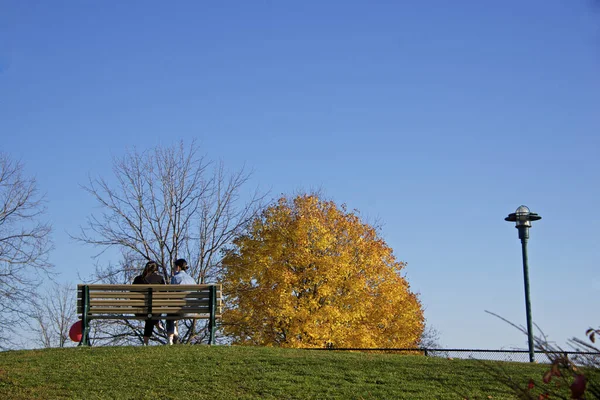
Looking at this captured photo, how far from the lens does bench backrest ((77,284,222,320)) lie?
51.0 feet

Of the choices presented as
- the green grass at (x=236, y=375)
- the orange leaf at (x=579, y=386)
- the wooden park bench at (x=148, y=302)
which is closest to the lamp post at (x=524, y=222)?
the green grass at (x=236, y=375)

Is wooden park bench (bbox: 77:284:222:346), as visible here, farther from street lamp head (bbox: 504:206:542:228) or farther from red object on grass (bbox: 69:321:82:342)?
street lamp head (bbox: 504:206:542:228)

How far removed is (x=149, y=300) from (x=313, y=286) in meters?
18.8

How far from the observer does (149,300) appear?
15.7 metres

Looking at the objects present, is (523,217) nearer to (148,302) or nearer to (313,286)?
(148,302)

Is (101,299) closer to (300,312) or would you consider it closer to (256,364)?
(256,364)

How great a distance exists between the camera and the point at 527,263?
17.3 metres

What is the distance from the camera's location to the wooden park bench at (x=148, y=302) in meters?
15.5

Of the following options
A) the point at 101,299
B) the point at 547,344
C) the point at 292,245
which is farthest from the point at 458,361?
the point at 292,245

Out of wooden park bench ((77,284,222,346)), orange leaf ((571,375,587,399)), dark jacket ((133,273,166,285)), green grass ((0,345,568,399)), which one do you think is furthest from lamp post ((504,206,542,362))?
orange leaf ((571,375,587,399))

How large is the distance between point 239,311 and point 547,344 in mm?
27449

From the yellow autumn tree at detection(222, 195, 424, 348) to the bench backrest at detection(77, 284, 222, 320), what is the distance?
1474 cm

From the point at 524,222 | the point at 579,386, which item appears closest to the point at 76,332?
the point at 524,222

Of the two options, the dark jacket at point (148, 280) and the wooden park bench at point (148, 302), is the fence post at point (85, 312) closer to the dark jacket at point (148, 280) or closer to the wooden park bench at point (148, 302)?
the wooden park bench at point (148, 302)
